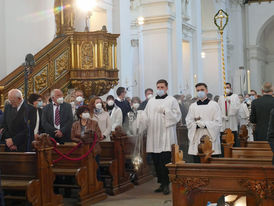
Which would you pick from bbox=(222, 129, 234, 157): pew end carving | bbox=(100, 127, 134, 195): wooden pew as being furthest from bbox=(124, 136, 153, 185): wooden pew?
bbox=(222, 129, 234, 157): pew end carving

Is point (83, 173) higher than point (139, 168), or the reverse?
point (83, 173)

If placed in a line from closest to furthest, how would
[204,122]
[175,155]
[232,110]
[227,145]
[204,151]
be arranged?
[175,155] < [204,151] < [227,145] < [204,122] < [232,110]

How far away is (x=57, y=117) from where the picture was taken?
8.48m

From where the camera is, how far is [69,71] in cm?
1234

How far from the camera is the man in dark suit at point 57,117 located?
8422 mm

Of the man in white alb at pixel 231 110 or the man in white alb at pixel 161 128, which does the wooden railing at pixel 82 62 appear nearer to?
the man in white alb at pixel 231 110

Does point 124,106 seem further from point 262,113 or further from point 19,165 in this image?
point 19,165

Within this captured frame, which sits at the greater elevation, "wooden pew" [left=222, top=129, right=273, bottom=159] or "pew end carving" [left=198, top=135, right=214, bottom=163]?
"pew end carving" [left=198, top=135, right=214, bottom=163]

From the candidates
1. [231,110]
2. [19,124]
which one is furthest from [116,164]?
[231,110]

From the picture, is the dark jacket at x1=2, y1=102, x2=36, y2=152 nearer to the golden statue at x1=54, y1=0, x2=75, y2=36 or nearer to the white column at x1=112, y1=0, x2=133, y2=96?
the golden statue at x1=54, y1=0, x2=75, y2=36

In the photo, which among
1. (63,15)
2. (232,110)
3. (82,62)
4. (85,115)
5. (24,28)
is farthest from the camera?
(63,15)

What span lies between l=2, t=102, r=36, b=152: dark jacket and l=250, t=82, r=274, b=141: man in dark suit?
410 centimetres

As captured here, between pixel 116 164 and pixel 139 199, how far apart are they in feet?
3.44

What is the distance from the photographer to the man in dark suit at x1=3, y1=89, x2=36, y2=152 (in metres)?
7.30
